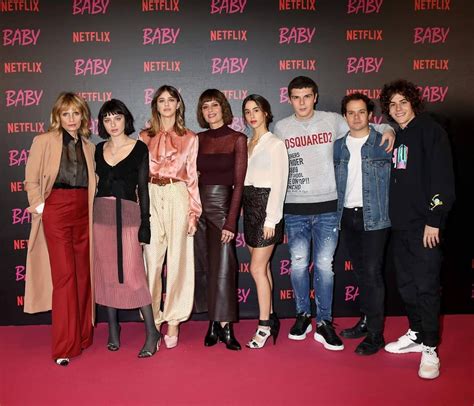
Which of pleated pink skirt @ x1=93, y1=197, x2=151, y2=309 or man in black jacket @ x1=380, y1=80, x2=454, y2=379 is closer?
man in black jacket @ x1=380, y1=80, x2=454, y2=379

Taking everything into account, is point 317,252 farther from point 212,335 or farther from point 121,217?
point 121,217

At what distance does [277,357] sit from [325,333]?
1.39 feet

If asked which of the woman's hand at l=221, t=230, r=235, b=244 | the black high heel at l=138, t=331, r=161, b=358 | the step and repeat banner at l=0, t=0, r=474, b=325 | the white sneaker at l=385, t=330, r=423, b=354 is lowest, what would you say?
the black high heel at l=138, t=331, r=161, b=358

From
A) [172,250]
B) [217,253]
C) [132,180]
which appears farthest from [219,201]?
[132,180]

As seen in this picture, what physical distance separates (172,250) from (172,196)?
0.38m

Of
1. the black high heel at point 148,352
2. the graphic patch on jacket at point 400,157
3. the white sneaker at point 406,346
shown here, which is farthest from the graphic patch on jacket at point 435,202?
the black high heel at point 148,352

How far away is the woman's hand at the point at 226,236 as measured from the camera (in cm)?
328

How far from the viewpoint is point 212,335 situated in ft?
11.4

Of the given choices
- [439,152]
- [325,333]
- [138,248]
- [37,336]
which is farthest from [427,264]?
[37,336]

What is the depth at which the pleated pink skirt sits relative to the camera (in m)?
3.24

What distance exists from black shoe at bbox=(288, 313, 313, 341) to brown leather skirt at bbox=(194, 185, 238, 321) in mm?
516

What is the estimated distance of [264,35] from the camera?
396cm

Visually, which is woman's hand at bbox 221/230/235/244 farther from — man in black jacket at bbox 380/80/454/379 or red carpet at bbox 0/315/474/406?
man in black jacket at bbox 380/80/454/379

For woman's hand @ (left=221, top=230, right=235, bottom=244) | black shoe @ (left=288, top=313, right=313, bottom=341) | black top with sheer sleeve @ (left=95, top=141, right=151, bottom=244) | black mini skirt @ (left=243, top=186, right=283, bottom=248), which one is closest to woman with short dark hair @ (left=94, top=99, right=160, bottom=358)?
black top with sheer sleeve @ (left=95, top=141, right=151, bottom=244)
